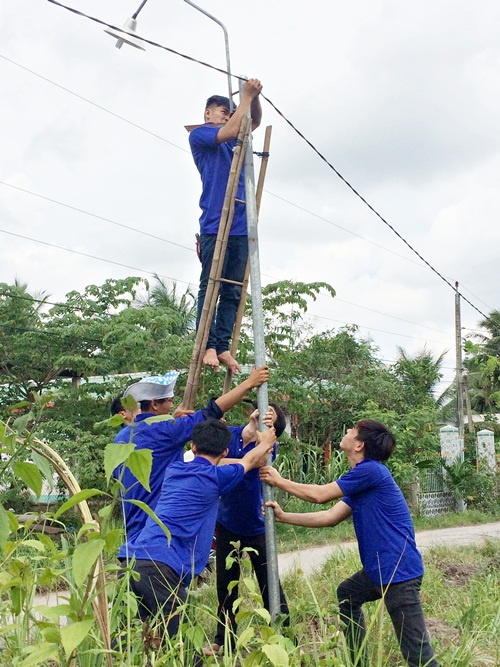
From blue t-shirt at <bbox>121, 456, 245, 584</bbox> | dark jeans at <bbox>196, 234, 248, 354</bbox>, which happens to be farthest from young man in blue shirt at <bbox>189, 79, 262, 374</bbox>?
blue t-shirt at <bbox>121, 456, 245, 584</bbox>

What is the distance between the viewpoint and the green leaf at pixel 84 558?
1.89 m

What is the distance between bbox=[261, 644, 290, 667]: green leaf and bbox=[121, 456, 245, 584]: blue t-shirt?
1.12 m

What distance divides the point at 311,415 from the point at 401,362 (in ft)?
9.70

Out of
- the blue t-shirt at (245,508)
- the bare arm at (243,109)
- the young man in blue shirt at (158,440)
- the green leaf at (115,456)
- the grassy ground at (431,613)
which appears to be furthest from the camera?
the blue t-shirt at (245,508)

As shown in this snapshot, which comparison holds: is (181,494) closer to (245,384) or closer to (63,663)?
(245,384)

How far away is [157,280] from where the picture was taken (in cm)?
2605

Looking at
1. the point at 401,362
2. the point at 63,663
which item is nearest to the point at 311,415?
the point at 401,362

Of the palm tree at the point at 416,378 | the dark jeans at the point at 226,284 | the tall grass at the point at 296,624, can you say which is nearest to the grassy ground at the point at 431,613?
the tall grass at the point at 296,624

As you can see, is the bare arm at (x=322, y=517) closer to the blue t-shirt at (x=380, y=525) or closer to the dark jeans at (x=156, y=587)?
the blue t-shirt at (x=380, y=525)

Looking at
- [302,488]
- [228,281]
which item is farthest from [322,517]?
[228,281]

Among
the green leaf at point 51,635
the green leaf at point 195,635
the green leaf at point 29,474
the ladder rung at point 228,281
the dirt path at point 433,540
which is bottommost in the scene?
the dirt path at point 433,540

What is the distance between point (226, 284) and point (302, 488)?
4.57 ft

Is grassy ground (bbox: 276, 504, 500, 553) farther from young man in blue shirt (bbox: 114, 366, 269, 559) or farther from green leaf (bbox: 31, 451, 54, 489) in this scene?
green leaf (bbox: 31, 451, 54, 489)

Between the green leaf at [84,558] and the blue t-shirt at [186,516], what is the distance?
5.17 feet
